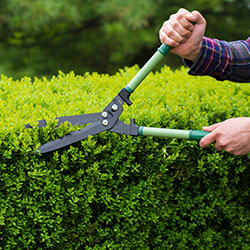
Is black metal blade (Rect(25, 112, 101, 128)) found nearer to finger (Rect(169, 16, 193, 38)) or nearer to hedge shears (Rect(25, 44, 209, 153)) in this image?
hedge shears (Rect(25, 44, 209, 153))

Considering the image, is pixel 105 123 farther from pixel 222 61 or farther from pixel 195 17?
pixel 222 61

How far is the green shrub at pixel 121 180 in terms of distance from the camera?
2.38m

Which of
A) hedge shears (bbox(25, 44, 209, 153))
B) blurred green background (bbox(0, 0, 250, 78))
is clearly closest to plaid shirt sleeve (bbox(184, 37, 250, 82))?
hedge shears (bbox(25, 44, 209, 153))

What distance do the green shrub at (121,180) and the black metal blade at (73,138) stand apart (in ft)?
0.19

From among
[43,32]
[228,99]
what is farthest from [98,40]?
[228,99]

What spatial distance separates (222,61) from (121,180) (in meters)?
1.04

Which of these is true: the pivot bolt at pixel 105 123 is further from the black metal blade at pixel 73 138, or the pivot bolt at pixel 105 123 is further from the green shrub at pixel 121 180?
the green shrub at pixel 121 180

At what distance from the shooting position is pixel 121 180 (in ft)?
8.36

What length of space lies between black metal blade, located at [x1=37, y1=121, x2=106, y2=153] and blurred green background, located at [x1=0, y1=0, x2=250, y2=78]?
4843mm

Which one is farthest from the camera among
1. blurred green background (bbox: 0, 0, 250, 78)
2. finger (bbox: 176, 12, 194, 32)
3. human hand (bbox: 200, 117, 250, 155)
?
blurred green background (bbox: 0, 0, 250, 78)

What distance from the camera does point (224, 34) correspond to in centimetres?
917

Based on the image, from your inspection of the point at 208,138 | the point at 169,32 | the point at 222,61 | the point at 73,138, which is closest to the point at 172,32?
the point at 169,32

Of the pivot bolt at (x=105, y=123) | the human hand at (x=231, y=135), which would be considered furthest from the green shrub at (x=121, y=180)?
the human hand at (x=231, y=135)

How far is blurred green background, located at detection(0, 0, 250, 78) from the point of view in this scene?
23.5ft
